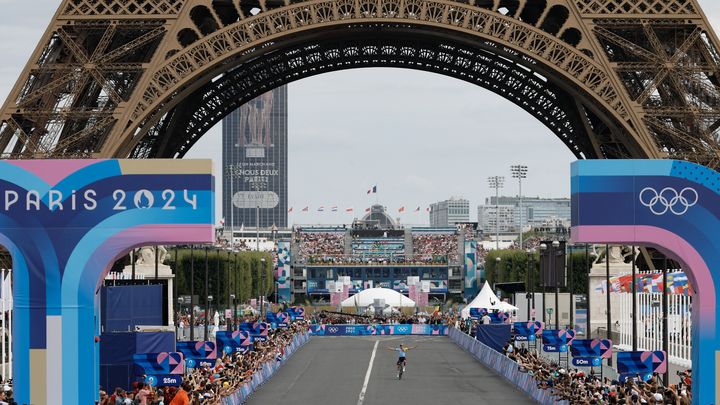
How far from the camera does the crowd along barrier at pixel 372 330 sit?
10894 centimetres

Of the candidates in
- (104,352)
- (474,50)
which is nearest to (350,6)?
(474,50)

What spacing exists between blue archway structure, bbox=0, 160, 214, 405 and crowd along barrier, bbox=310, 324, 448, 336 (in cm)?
7251

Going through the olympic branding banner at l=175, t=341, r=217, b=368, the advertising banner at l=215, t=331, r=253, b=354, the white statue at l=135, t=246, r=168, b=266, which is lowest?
the advertising banner at l=215, t=331, r=253, b=354

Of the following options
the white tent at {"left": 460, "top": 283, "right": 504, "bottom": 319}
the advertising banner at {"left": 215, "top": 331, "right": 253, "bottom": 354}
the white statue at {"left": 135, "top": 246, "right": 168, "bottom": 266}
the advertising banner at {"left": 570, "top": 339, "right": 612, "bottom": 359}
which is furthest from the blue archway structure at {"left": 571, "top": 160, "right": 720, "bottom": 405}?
the white statue at {"left": 135, "top": 246, "right": 168, "bottom": 266}

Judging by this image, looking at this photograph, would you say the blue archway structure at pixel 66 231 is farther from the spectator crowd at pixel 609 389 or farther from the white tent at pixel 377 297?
the white tent at pixel 377 297

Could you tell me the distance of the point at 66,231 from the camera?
3622cm

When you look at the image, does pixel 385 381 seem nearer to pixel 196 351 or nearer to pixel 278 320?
pixel 196 351

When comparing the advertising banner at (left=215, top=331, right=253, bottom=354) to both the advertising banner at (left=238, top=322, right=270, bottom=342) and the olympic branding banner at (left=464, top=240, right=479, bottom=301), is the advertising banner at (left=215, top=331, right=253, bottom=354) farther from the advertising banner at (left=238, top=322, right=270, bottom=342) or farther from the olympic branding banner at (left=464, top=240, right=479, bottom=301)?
the olympic branding banner at (left=464, top=240, right=479, bottom=301)

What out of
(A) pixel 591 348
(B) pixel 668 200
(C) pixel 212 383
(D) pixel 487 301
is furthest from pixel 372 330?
(B) pixel 668 200

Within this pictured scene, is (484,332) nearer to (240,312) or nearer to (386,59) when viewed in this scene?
(386,59)

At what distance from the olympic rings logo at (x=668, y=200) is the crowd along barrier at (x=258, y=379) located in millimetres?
15674

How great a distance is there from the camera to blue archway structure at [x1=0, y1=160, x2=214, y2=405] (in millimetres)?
36062

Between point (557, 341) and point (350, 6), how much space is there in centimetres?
2078

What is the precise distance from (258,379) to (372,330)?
52.1 m
